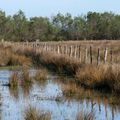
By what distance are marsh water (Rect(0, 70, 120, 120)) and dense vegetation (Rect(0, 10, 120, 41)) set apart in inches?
3288

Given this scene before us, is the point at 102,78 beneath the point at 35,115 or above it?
beneath

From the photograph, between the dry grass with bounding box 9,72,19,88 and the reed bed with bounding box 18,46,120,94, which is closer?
the reed bed with bounding box 18,46,120,94

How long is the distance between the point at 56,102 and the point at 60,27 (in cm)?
10669

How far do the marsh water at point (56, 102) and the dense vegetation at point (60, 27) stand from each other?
274 ft

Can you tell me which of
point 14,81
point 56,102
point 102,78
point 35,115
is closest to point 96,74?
point 102,78

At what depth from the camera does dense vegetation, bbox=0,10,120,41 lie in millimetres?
108438

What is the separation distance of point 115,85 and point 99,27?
99.0 m

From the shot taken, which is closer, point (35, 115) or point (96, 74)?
point (35, 115)

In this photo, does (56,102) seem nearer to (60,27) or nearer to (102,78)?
(102,78)

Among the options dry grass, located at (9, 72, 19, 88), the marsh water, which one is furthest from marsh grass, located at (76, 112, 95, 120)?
dry grass, located at (9, 72, 19, 88)

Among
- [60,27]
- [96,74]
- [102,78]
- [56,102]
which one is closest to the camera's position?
[56,102]

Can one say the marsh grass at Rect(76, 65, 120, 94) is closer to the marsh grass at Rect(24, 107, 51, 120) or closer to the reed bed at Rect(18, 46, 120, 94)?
the reed bed at Rect(18, 46, 120, 94)

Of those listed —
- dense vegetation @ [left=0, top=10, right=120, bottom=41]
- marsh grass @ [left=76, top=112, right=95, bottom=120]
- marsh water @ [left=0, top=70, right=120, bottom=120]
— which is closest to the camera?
marsh grass @ [left=76, top=112, right=95, bottom=120]

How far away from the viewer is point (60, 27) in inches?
4838
